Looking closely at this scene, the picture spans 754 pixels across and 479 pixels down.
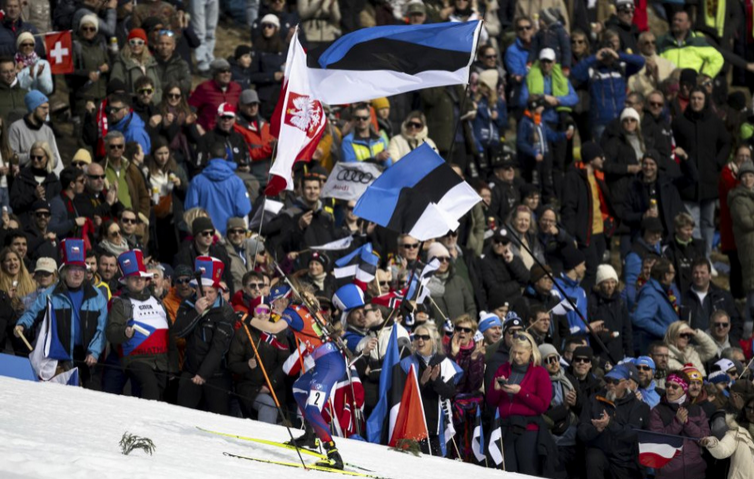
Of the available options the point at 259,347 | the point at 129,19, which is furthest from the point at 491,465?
the point at 129,19

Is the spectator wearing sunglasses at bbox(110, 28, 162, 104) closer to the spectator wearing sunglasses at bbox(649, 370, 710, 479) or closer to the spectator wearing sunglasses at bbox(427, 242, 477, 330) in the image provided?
the spectator wearing sunglasses at bbox(427, 242, 477, 330)

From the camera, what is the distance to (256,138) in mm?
20938

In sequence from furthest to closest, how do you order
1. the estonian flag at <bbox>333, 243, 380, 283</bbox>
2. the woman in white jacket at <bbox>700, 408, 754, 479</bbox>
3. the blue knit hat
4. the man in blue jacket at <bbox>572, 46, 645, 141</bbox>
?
the man in blue jacket at <bbox>572, 46, 645, 141</bbox>
the blue knit hat
the estonian flag at <bbox>333, 243, 380, 283</bbox>
the woman in white jacket at <bbox>700, 408, 754, 479</bbox>

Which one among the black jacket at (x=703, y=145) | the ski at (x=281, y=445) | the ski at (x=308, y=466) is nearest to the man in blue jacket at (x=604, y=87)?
the black jacket at (x=703, y=145)

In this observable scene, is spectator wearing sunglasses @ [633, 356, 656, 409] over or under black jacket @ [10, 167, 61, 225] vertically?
under

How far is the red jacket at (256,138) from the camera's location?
20875mm

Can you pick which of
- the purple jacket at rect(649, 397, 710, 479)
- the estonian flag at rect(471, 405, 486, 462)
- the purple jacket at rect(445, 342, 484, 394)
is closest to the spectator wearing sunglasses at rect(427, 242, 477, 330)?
the purple jacket at rect(445, 342, 484, 394)

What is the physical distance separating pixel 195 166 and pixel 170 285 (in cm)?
299

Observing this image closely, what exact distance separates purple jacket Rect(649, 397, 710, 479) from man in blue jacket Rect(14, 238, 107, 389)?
5556mm

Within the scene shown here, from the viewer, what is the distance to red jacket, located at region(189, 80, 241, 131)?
20938mm

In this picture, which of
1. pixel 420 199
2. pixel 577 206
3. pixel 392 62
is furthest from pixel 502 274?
pixel 392 62

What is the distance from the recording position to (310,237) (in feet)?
62.8

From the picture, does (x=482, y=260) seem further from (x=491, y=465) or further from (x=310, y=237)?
(x=491, y=465)

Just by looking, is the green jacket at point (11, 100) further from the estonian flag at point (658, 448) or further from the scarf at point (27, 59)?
the estonian flag at point (658, 448)
